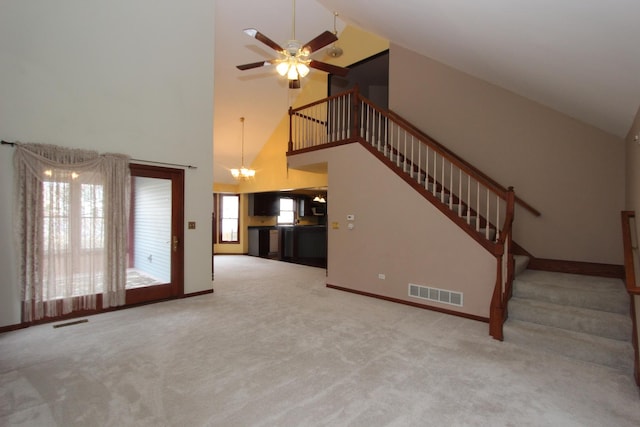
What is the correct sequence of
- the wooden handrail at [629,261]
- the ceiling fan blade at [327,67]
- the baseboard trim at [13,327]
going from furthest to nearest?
the ceiling fan blade at [327,67] → the baseboard trim at [13,327] → the wooden handrail at [629,261]

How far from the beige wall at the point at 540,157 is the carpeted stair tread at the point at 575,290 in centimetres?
64

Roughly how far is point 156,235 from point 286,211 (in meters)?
6.66

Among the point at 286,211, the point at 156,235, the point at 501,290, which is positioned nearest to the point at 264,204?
the point at 286,211

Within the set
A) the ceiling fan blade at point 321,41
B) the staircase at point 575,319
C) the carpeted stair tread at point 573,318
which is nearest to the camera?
the staircase at point 575,319

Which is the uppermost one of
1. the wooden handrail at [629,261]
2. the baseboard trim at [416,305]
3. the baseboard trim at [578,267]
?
the wooden handrail at [629,261]

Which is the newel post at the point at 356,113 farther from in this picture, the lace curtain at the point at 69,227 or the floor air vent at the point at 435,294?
the lace curtain at the point at 69,227

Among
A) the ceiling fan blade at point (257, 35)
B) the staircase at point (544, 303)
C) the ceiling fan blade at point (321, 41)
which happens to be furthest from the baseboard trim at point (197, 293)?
the ceiling fan blade at point (321, 41)

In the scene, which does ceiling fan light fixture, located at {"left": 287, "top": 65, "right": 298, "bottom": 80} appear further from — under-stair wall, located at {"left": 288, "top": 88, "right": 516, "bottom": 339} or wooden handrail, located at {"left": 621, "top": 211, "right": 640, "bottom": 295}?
wooden handrail, located at {"left": 621, "top": 211, "right": 640, "bottom": 295}

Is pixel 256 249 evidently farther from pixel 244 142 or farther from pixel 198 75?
pixel 198 75

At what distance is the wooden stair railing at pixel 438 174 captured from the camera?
3.71 meters

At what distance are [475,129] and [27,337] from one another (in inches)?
274

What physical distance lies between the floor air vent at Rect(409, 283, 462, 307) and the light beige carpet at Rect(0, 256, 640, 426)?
29cm

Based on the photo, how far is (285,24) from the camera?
6.82 metres

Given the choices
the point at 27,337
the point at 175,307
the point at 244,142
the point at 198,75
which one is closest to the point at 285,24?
the point at 198,75
